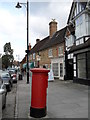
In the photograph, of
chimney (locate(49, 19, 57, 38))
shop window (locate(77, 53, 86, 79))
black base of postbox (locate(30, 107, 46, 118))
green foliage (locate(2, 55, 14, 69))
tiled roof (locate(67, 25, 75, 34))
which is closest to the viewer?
black base of postbox (locate(30, 107, 46, 118))

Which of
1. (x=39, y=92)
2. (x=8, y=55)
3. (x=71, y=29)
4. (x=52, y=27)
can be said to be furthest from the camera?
(x=8, y=55)

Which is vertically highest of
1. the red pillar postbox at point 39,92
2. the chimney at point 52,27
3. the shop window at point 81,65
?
the chimney at point 52,27

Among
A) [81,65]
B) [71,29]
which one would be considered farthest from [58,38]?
[81,65]

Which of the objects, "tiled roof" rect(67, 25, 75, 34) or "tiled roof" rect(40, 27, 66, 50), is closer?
"tiled roof" rect(67, 25, 75, 34)

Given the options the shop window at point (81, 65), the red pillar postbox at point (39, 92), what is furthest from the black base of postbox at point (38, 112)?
the shop window at point (81, 65)

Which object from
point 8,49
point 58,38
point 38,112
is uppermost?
point 8,49

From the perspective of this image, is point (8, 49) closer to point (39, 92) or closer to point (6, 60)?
point (6, 60)

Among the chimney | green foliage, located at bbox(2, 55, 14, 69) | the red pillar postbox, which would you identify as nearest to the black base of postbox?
the red pillar postbox

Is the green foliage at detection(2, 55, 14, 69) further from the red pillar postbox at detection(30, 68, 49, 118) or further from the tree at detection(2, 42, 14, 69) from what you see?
the red pillar postbox at detection(30, 68, 49, 118)

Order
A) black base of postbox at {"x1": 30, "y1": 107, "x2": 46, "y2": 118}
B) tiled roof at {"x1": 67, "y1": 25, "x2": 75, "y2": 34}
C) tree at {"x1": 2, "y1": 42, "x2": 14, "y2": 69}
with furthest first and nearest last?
tree at {"x1": 2, "y1": 42, "x2": 14, "y2": 69} → tiled roof at {"x1": 67, "y1": 25, "x2": 75, "y2": 34} → black base of postbox at {"x1": 30, "y1": 107, "x2": 46, "y2": 118}

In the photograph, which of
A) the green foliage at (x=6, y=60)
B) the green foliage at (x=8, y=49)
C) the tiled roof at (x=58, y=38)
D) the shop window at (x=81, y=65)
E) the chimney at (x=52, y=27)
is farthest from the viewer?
the green foliage at (x=8, y=49)

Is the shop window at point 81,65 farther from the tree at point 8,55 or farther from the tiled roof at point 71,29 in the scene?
the tree at point 8,55

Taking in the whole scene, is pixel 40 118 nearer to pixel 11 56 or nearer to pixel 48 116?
pixel 48 116

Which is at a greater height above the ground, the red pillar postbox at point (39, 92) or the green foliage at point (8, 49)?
the green foliage at point (8, 49)
